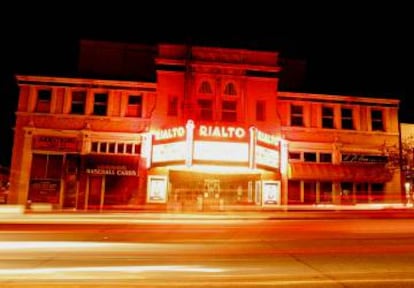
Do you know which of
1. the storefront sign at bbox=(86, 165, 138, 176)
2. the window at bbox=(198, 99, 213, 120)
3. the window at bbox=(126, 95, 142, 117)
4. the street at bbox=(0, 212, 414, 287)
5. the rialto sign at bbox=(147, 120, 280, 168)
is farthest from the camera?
the window at bbox=(198, 99, 213, 120)

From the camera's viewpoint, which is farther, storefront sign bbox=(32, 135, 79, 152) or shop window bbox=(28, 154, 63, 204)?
storefront sign bbox=(32, 135, 79, 152)

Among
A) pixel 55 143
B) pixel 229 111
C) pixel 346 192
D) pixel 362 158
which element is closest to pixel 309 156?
pixel 346 192

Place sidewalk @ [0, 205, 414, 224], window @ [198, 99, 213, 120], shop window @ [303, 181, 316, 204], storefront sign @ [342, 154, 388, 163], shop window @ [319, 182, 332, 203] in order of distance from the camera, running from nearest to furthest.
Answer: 1. sidewalk @ [0, 205, 414, 224]
2. window @ [198, 99, 213, 120]
3. shop window @ [303, 181, 316, 204]
4. shop window @ [319, 182, 332, 203]
5. storefront sign @ [342, 154, 388, 163]

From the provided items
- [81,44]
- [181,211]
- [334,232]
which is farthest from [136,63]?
[334,232]

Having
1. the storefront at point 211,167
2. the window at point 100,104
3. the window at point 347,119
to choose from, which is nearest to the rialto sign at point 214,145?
the storefront at point 211,167

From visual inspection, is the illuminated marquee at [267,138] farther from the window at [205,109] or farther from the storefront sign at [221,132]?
the window at [205,109]

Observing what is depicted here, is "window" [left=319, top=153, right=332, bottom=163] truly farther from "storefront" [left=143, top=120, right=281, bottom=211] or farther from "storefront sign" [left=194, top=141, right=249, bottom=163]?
A: "storefront sign" [left=194, top=141, right=249, bottom=163]

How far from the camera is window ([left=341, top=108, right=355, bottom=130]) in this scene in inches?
1171

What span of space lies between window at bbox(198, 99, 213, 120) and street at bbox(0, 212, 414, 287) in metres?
14.1

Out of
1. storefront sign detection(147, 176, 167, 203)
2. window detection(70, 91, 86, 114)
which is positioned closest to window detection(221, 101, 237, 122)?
storefront sign detection(147, 176, 167, 203)

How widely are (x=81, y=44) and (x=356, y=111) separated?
21.0 m

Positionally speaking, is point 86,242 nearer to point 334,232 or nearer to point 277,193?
point 334,232

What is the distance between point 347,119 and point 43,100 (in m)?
21.0

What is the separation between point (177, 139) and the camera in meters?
24.2
